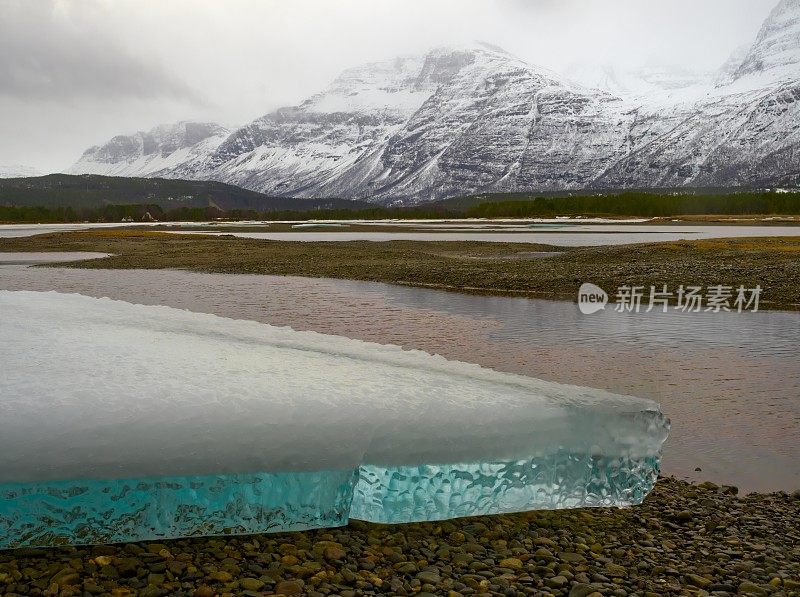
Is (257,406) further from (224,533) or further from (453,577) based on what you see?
(453,577)

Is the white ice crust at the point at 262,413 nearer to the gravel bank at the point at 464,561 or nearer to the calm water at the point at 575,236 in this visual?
the gravel bank at the point at 464,561

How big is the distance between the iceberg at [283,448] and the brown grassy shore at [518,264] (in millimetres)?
16339

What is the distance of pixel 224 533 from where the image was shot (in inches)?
242

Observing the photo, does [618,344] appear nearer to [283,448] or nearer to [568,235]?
[283,448]

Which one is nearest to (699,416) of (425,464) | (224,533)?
(425,464)

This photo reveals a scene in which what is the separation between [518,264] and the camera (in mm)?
34062

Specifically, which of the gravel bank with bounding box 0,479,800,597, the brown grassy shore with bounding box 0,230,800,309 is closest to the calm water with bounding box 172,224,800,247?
the brown grassy shore with bounding box 0,230,800,309

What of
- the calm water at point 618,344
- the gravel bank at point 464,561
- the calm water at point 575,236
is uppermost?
the calm water at point 575,236

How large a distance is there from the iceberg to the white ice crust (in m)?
0.02

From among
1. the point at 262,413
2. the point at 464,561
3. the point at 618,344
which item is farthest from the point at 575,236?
the point at 464,561

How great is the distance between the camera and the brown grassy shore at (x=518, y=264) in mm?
26172

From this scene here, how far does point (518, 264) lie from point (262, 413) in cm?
2799

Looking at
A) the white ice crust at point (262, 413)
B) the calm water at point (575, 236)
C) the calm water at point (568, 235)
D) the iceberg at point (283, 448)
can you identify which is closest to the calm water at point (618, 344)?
the iceberg at point (283, 448)

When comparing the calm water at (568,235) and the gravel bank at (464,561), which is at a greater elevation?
the calm water at (568,235)
